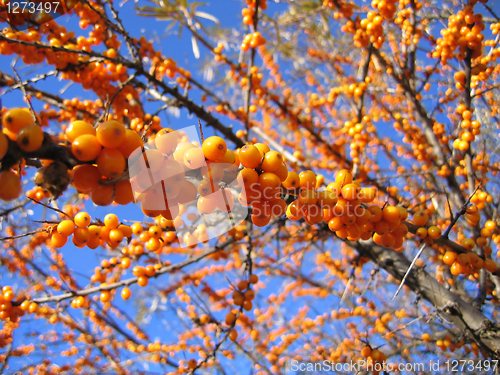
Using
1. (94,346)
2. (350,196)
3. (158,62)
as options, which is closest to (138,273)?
(350,196)

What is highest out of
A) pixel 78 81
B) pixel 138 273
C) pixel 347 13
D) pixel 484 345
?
pixel 347 13

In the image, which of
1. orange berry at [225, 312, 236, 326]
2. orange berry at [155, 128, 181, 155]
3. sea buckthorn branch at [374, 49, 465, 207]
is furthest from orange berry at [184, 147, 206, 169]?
sea buckthorn branch at [374, 49, 465, 207]

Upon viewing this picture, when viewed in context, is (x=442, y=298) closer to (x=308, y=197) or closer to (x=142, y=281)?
(x=308, y=197)

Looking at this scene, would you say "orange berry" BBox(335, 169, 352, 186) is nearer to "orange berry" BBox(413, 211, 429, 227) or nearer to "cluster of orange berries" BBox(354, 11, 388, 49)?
"orange berry" BBox(413, 211, 429, 227)

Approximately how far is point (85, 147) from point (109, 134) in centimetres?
10

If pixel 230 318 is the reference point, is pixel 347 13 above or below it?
above

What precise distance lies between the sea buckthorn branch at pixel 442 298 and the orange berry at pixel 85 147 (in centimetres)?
308

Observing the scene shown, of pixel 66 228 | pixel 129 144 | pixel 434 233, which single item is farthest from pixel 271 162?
pixel 434 233

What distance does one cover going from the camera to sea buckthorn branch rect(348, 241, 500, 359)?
2.56 m

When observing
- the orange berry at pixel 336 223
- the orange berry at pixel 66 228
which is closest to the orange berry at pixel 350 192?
the orange berry at pixel 336 223

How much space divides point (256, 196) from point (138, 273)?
214 cm

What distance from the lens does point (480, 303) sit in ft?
9.76

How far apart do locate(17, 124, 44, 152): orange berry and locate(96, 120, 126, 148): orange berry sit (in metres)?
0.19

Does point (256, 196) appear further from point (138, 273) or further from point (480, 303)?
point (480, 303)
